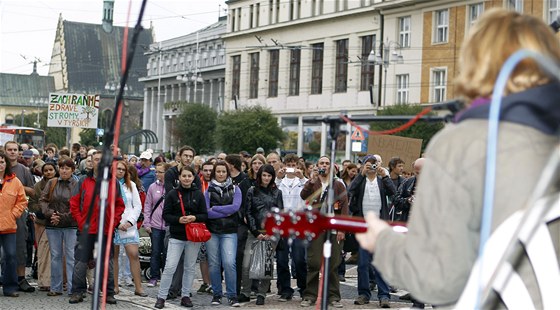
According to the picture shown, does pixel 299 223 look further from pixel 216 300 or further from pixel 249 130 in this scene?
pixel 249 130

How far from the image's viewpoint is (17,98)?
558 feet

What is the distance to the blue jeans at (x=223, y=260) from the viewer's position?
537 inches

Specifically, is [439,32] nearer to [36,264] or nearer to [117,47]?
[36,264]

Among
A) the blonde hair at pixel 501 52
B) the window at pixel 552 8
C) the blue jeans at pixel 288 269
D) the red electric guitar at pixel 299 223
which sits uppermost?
the window at pixel 552 8

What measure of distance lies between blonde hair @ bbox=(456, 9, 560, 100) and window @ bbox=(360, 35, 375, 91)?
61.6 metres

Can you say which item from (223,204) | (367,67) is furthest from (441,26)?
(223,204)

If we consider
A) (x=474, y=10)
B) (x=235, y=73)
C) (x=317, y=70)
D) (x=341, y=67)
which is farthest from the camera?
(x=235, y=73)

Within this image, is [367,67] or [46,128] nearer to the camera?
[367,67]

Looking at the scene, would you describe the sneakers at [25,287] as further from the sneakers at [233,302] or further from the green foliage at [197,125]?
the green foliage at [197,125]

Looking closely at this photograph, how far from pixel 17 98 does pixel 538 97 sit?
566 feet

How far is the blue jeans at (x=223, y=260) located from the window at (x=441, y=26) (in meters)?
46.7

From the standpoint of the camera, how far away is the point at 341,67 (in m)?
69.0

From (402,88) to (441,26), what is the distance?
4441mm

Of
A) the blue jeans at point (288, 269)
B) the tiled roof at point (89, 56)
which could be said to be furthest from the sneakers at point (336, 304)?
the tiled roof at point (89, 56)
